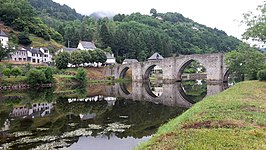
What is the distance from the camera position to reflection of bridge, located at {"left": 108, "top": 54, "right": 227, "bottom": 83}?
1889 inches

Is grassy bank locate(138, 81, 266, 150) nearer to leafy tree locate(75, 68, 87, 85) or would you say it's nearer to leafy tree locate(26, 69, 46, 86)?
leafy tree locate(26, 69, 46, 86)

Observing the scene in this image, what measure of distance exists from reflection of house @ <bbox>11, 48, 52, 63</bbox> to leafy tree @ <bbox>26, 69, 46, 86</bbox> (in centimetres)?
2112

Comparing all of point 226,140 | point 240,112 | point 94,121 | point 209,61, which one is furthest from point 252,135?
point 209,61

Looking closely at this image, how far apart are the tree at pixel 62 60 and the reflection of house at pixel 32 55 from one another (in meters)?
10.4

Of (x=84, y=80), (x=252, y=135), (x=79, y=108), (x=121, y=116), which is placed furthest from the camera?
(x=84, y=80)

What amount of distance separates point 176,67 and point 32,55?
132ft

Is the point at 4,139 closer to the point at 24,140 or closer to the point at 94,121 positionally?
the point at 24,140

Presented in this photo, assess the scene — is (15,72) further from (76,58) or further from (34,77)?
(76,58)

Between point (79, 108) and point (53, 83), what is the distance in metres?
29.7

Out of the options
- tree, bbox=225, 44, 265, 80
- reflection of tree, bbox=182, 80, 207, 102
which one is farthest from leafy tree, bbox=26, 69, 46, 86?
tree, bbox=225, 44, 265, 80

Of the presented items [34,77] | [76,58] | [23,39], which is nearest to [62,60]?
[76,58]

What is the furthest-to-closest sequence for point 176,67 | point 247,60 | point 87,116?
point 176,67
point 247,60
point 87,116

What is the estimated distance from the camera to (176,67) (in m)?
55.8

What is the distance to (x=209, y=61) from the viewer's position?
A: 49375 millimetres
